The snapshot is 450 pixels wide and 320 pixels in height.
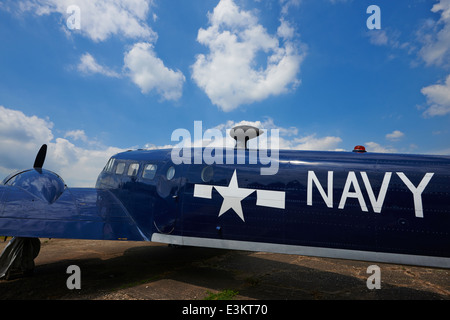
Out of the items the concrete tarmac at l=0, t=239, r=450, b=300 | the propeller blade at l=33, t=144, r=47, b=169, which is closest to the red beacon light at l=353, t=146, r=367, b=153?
the concrete tarmac at l=0, t=239, r=450, b=300

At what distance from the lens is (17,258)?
831 centimetres

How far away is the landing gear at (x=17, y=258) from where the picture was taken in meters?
8.17

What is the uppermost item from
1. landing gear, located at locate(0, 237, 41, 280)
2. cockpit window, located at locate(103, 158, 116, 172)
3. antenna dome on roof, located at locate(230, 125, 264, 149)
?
antenna dome on roof, located at locate(230, 125, 264, 149)

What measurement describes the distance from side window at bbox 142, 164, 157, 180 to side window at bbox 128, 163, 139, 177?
541 mm

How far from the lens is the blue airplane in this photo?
224 inches

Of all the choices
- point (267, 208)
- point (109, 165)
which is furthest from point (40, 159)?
point (267, 208)

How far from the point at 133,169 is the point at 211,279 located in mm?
5475

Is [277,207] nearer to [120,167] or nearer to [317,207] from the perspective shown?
[317,207]

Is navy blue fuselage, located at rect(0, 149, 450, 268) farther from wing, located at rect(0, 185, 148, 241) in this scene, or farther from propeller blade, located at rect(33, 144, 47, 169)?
propeller blade, located at rect(33, 144, 47, 169)

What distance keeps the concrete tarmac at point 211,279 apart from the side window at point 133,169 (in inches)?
159

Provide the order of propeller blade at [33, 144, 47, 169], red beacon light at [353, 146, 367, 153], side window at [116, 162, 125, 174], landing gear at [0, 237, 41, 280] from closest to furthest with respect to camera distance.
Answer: red beacon light at [353, 146, 367, 153] → landing gear at [0, 237, 41, 280] → side window at [116, 162, 125, 174] → propeller blade at [33, 144, 47, 169]

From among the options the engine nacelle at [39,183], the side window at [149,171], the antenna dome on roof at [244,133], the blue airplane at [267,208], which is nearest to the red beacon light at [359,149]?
the blue airplane at [267,208]

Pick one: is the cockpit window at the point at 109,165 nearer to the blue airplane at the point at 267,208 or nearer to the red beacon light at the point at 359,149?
the blue airplane at the point at 267,208
